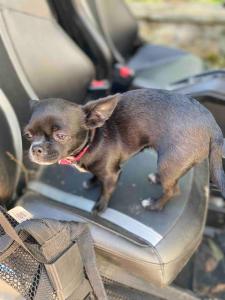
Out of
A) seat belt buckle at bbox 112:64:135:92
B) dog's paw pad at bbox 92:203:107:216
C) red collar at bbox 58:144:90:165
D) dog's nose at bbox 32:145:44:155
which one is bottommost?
dog's paw pad at bbox 92:203:107:216

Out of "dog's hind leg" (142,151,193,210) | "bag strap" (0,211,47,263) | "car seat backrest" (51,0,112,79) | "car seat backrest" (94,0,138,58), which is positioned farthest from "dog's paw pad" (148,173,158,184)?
"car seat backrest" (94,0,138,58)

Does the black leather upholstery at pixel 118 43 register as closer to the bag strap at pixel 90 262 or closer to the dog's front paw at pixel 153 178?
the dog's front paw at pixel 153 178

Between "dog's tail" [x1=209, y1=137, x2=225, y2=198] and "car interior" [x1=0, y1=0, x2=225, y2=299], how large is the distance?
0.55 feet

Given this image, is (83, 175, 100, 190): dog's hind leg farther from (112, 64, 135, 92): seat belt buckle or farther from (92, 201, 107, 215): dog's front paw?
(112, 64, 135, 92): seat belt buckle

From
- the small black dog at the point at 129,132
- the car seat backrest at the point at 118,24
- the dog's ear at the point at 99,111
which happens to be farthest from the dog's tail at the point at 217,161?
the car seat backrest at the point at 118,24

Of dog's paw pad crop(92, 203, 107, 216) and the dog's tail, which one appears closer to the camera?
the dog's tail

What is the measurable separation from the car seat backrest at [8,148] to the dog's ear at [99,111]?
0.24 metres

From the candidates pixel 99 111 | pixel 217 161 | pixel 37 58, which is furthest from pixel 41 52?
pixel 217 161

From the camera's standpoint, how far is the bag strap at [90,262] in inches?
50.4

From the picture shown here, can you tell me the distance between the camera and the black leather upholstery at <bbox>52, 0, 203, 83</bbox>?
2029 mm

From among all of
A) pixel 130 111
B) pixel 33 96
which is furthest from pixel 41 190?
pixel 130 111

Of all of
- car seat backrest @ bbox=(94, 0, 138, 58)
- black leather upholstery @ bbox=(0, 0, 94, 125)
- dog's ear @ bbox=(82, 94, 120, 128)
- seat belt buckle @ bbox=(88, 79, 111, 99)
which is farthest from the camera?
car seat backrest @ bbox=(94, 0, 138, 58)

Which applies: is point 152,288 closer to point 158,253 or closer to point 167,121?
point 158,253

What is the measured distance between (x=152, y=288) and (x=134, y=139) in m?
0.43
